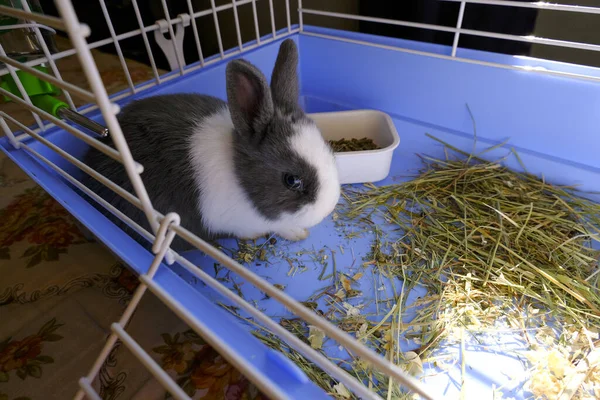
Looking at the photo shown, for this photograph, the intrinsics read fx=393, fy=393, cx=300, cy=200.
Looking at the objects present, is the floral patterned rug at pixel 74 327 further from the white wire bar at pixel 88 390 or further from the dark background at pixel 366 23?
the dark background at pixel 366 23

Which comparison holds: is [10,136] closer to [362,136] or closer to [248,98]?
[248,98]

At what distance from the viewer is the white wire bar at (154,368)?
532 mm

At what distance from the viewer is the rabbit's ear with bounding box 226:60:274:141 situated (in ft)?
2.47

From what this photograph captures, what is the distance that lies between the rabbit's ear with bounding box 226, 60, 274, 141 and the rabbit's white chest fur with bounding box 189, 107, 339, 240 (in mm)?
88

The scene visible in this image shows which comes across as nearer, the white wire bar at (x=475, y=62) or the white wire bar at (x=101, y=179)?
the white wire bar at (x=101, y=179)

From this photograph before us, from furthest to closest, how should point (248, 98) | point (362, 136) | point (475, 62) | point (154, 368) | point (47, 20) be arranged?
point (362, 136) → point (475, 62) → point (248, 98) → point (154, 368) → point (47, 20)

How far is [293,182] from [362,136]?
63 centimetres

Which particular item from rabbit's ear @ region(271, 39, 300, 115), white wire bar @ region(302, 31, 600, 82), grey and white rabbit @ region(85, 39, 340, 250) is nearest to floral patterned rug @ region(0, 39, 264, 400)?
grey and white rabbit @ region(85, 39, 340, 250)

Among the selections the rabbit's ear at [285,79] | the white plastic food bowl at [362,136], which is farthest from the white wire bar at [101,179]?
the white plastic food bowl at [362,136]

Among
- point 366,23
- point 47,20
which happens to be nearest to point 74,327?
point 47,20

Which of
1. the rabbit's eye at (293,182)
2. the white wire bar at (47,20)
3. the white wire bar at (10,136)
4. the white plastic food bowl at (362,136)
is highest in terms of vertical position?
the white wire bar at (47,20)

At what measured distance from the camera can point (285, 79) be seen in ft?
2.99

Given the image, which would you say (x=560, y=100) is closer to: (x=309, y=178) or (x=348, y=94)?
(x=348, y=94)

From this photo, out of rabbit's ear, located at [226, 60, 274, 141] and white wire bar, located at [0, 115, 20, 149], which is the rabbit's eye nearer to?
rabbit's ear, located at [226, 60, 274, 141]
